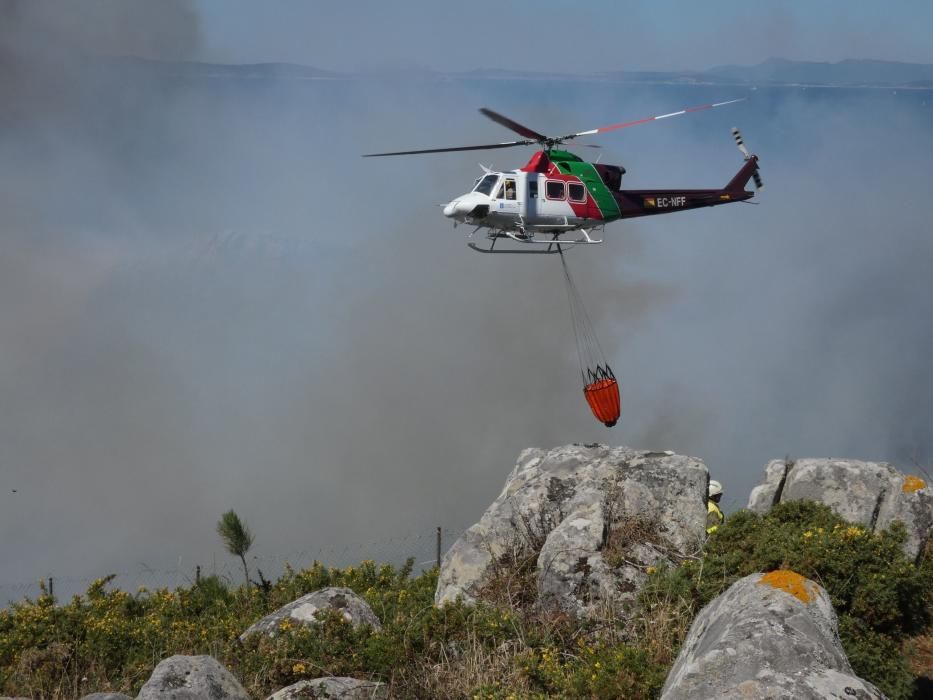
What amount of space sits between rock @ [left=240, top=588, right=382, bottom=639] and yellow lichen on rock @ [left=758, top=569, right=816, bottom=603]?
6.04 metres

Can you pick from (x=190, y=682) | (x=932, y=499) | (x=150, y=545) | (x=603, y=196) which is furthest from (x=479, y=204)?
(x=150, y=545)

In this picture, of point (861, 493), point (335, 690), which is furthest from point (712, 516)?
point (335, 690)

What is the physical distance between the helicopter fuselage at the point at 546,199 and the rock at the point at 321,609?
14.3 m

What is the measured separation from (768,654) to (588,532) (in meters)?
6.45

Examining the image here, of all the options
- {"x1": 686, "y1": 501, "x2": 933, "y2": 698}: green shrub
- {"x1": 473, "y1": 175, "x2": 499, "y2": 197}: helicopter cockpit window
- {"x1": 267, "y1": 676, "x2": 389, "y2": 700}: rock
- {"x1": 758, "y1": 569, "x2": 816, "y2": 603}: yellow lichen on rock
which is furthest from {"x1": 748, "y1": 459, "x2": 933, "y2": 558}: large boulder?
{"x1": 473, "y1": 175, "x2": 499, "y2": 197}: helicopter cockpit window

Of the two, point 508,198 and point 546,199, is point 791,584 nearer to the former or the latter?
point 508,198

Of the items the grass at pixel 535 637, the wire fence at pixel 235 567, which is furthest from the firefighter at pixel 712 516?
the wire fence at pixel 235 567

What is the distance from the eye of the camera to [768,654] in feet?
23.7

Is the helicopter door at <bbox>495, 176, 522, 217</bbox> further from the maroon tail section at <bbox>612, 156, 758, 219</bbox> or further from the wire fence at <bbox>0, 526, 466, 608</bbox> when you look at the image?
the wire fence at <bbox>0, 526, 466, 608</bbox>

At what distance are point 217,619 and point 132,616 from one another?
2349 millimetres

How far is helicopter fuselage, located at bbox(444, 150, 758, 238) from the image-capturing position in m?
26.4

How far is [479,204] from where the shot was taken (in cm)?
2622

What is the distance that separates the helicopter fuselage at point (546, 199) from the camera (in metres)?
26.4

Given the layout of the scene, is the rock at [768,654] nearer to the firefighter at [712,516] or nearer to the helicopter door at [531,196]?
the firefighter at [712,516]
